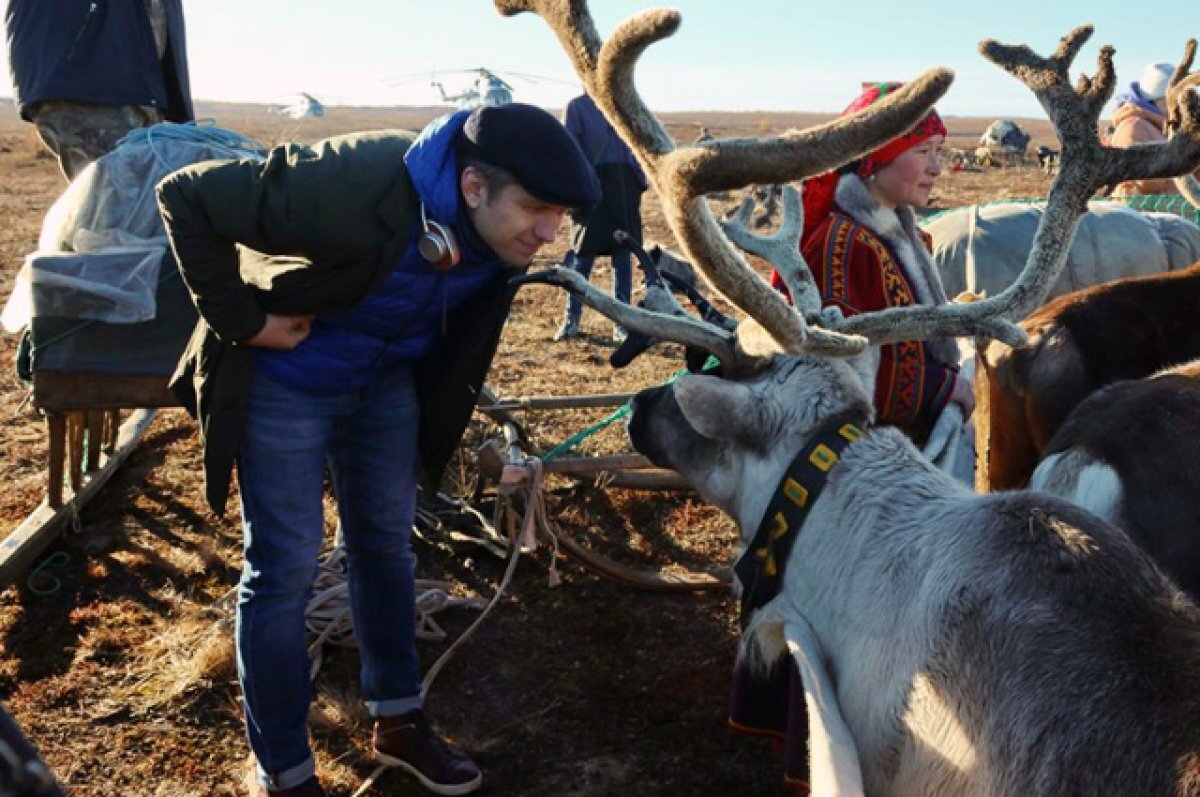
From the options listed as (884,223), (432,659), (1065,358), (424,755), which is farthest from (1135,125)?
(424,755)

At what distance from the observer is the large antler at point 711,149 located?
220 cm

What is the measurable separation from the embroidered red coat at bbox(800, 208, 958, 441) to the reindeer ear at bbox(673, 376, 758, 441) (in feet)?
3.32

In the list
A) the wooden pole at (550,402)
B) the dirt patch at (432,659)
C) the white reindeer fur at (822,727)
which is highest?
the white reindeer fur at (822,727)

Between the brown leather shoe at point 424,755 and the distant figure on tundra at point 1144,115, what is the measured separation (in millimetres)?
5760

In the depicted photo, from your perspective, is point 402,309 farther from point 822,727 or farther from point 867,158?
point 867,158

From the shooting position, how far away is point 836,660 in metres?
2.50

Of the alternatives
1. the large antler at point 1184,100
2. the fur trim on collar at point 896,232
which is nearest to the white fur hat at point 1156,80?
the large antler at point 1184,100

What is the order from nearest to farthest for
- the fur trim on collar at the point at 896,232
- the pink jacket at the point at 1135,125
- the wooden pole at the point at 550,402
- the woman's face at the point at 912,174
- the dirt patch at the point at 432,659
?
the dirt patch at the point at 432,659 < the woman's face at the point at 912,174 < the fur trim on collar at the point at 896,232 < the wooden pole at the point at 550,402 < the pink jacket at the point at 1135,125

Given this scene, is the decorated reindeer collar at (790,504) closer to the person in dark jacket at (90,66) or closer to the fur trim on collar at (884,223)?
the fur trim on collar at (884,223)

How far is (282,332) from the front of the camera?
8.78 feet

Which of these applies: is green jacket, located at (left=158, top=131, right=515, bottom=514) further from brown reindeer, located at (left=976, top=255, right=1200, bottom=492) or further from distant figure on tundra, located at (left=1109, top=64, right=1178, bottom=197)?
distant figure on tundra, located at (left=1109, top=64, right=1178, bottom=197)

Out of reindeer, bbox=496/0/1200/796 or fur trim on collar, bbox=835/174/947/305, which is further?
fur trim on collar, bbox=835/174/947/305

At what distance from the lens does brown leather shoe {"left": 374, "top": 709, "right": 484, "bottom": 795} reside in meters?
3.24

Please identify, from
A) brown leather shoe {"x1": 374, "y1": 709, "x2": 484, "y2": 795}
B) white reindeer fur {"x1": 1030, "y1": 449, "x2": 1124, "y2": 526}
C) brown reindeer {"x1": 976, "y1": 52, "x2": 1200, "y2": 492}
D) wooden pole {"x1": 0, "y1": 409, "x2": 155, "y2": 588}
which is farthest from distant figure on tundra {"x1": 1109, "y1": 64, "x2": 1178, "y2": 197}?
wooden pole {"x1": 0, "y1": 409, "x2": 155, "y2": 588}
